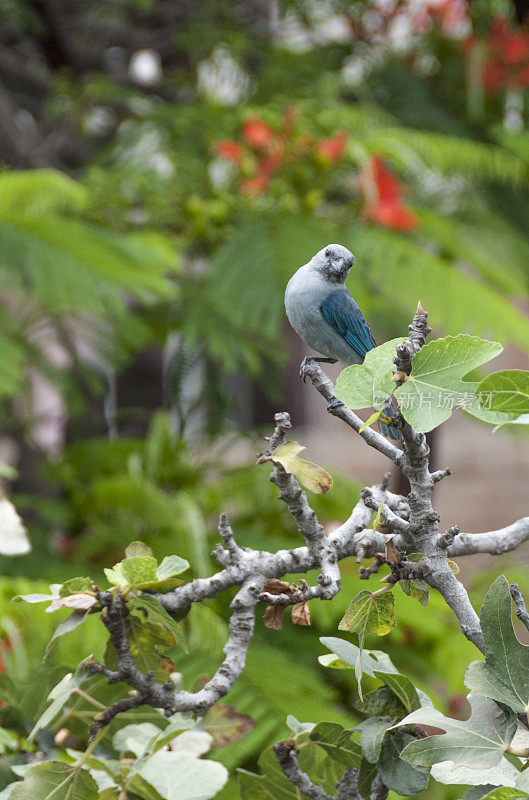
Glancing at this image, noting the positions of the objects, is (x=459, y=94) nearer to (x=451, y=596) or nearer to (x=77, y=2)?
(x=77, y=2)

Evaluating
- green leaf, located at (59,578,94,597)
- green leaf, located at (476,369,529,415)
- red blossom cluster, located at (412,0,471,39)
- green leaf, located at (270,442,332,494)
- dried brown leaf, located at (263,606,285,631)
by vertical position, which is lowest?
dried brown leaf, located at (263,606,285,631)

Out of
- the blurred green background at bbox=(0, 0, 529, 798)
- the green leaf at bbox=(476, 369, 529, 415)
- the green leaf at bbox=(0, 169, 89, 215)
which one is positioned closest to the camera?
the green leaf at bbox=(476, 369, 529, 415)

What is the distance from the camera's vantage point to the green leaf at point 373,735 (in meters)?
0.32

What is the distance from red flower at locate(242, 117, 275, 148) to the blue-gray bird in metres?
0.74

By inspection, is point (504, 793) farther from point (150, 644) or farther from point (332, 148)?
point (332, 148)

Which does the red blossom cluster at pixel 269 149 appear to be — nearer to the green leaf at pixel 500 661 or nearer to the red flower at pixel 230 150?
the red flower at pixel 230 150

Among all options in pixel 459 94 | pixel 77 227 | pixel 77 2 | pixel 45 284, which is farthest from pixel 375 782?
pixel 77 2

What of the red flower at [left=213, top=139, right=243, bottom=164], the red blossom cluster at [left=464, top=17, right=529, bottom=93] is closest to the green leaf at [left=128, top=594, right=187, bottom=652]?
the red flower at [left=213, top=139, right=243, bottom=164]

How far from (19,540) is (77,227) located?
615mm

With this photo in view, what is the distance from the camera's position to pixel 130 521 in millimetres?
1131

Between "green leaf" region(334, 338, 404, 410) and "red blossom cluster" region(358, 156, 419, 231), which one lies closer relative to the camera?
"green leaf" region(334, 338, 404, 410)

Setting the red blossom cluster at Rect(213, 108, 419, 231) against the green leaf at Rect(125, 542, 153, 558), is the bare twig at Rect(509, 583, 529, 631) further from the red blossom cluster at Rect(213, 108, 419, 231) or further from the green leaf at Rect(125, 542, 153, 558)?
the red blossom cluster at Rect(213, 108, 419, 231)

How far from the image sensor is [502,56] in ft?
4.90

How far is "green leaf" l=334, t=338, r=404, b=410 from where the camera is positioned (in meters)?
0.26
